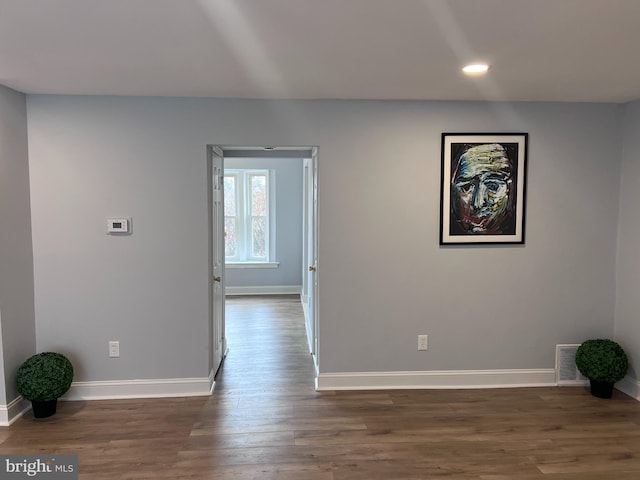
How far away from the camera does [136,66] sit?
2.64m

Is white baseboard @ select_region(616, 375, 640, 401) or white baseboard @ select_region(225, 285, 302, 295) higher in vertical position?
white baseboard @ select_region(225, 285, 302, 295)

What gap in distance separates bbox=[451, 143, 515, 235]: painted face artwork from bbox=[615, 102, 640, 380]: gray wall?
35.4 inches

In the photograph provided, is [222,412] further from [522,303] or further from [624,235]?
[624,235]

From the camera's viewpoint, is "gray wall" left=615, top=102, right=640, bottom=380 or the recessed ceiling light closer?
the recessed ceiling light

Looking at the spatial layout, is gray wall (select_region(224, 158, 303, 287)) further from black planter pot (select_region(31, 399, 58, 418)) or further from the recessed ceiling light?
the recessed ceiling light

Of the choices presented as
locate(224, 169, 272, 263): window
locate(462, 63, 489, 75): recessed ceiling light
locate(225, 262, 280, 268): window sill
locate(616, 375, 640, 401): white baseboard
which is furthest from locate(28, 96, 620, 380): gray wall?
locate(224, 169, 272, 263): window

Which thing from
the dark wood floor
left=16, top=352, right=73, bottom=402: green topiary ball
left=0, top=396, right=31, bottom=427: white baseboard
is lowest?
the dark wood floor

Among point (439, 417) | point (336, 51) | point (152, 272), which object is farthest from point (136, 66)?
point (439, 417)

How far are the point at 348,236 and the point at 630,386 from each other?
249cm

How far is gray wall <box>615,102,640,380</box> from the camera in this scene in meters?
3.58

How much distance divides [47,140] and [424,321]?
3.15 meters

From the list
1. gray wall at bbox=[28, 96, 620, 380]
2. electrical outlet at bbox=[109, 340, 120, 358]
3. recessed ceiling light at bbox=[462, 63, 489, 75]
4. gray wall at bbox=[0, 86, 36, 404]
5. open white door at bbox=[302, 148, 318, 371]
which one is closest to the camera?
recessed ceiling light at bbox=[462, 63, 489, 75]

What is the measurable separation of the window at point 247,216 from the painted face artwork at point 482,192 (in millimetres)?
4535

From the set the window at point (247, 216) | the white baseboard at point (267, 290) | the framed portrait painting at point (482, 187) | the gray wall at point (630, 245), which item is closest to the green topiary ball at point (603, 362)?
the gray wall at point (630, 245)
